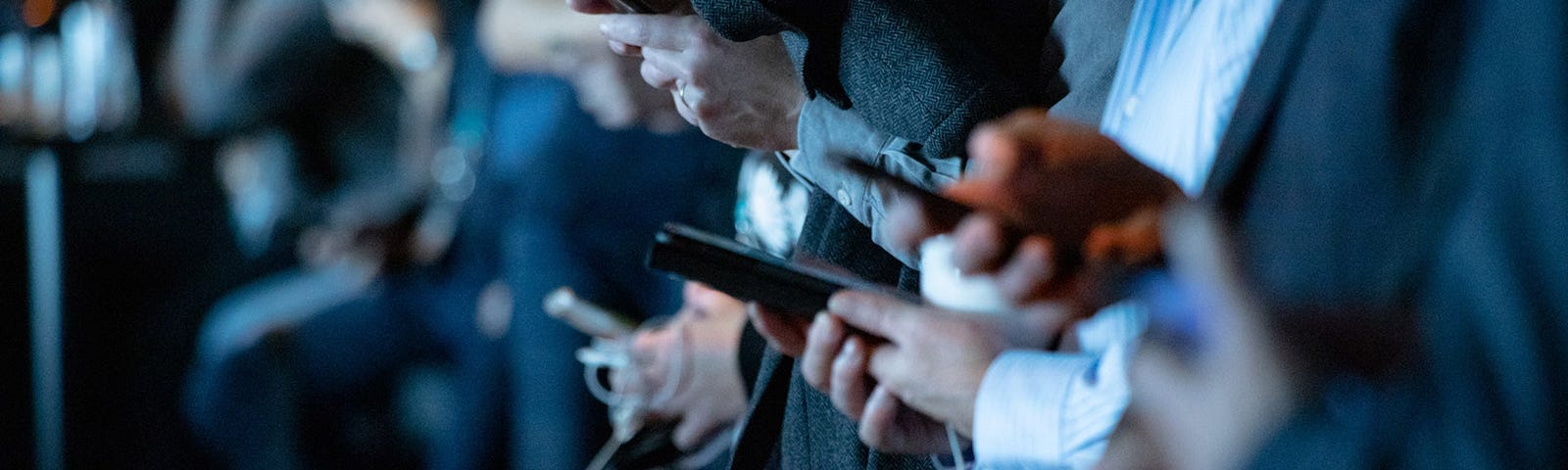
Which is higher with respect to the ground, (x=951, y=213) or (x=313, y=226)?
(x=951, y=213)

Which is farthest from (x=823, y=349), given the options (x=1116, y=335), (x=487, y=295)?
(x=487, y=295)

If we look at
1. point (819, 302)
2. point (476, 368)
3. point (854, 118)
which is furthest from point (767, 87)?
point (476, 368)

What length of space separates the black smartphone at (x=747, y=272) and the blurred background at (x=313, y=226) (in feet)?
2.92

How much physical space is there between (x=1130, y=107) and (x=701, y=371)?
0.61m

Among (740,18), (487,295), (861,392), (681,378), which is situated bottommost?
(487,295)

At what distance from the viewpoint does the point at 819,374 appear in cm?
53

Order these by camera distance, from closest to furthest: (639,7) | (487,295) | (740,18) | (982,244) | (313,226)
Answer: (982,244), (740,18), (639,7), (487,295), (313,226)

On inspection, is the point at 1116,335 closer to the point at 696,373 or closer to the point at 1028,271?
the point at 1028,271

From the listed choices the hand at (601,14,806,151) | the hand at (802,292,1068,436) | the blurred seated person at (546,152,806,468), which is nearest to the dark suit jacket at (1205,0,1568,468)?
the hand at (802,292,1068,436)

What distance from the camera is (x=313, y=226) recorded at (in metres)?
2.31

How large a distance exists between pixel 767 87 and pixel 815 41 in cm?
9

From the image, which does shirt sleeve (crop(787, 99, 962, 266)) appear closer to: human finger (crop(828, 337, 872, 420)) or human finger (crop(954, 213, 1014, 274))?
human finger (crop(828, 337, 872, 420))

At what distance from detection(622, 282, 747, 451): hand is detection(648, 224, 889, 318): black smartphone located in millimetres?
517

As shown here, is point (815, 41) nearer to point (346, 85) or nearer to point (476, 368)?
point (476, 368)
